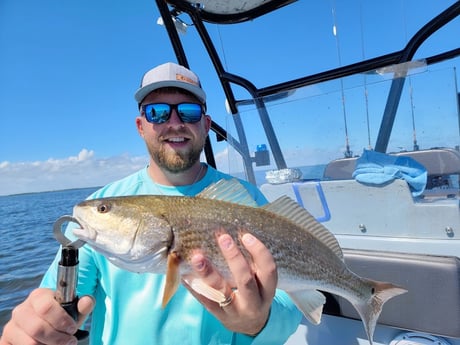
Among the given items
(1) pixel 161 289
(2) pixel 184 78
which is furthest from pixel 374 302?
(2) pixel 184 78

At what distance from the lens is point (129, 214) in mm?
1545

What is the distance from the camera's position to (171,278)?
1.39 meters

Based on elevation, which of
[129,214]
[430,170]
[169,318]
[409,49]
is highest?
[409,49]

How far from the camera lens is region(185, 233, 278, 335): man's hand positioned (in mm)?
1417

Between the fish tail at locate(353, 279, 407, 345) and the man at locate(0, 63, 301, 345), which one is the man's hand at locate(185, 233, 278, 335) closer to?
the man at locate(0, 63, 301, 345)

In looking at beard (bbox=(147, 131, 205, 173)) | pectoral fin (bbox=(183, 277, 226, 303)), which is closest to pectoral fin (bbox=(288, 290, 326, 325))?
pectoral fin (bbox=(183, 277, 226, 303))

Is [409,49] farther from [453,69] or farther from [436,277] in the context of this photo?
[436,277]

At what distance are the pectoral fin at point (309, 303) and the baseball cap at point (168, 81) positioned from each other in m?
1.47

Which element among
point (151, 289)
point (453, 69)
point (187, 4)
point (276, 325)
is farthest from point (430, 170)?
point (187, 4)

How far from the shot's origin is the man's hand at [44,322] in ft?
3.95

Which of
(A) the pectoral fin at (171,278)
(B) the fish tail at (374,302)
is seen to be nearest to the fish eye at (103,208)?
(A) the pectoral fin at (171,278)

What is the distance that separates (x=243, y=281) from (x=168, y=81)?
139cm

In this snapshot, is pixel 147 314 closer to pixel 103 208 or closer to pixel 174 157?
pixel 103 208

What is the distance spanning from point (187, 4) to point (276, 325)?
421 centimetres
